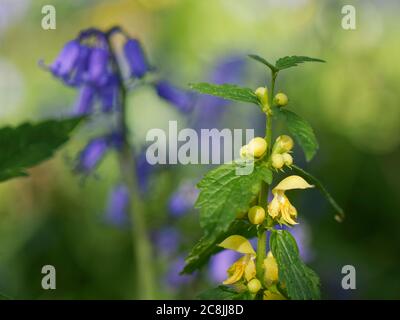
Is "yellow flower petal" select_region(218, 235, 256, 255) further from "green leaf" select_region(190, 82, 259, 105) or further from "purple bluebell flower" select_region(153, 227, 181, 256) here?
"purple bluebell flower" select_region(153, 227, 181, 256)

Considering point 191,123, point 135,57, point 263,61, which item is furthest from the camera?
point 191,123

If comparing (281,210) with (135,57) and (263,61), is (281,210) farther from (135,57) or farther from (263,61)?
(135,57)

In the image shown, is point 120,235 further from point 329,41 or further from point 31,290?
point 329,41

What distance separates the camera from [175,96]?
10.3 ft

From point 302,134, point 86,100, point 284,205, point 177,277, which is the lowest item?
point 177,277

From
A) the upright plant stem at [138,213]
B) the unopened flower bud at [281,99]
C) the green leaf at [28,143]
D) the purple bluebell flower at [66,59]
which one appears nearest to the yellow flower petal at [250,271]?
the unopened flower bud at [281,99]

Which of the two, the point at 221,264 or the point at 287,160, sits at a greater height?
the point at 287,160

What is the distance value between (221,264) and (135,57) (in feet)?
2.65

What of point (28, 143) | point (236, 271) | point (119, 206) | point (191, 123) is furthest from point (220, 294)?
point (191, 123)

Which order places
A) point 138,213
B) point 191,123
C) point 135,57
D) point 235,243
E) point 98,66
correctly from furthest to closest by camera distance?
point 191,123 → point 135,57 → point 98,66 → point 138,213 → point 235,243

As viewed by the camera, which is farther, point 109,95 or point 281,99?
point 109,95

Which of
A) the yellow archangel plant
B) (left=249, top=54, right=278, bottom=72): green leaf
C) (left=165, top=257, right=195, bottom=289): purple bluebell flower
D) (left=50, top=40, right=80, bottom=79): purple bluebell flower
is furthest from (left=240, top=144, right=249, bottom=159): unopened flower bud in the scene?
(left=165, top=257, right=195, bottom=289): purple bluebell flower
